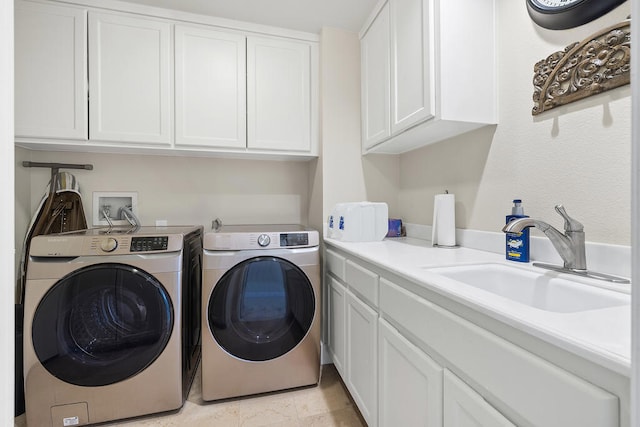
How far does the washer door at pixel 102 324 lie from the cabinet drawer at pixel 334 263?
962 mm

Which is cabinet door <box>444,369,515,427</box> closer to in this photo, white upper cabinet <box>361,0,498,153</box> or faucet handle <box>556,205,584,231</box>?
faucet handle <box>556,205,584,231</box>

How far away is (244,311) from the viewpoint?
172 cm

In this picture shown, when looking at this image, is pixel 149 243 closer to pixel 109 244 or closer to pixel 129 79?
pixel 109 244

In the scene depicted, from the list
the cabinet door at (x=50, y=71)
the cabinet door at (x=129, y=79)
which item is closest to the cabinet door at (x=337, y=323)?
the cabinet door at (x=129, y=79)

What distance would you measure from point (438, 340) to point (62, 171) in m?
2.56

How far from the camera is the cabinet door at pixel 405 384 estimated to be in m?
0.89

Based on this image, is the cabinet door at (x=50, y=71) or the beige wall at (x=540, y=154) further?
the cabinet door at (x=50, y=71)

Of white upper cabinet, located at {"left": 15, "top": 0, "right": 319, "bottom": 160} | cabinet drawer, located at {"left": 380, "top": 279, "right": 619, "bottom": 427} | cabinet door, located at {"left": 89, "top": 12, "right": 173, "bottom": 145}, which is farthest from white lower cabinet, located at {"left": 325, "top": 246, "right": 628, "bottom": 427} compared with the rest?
cabinet door, located at {"left": 89, "top": 12, "right": 173, "bottom": 145}

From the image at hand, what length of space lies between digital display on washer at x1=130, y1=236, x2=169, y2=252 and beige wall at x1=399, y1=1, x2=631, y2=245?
1.65 meters

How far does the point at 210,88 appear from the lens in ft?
6.44

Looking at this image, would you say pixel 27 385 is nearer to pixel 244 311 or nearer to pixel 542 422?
pixel 244 311

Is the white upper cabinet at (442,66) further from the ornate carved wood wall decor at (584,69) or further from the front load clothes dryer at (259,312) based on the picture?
the front load clothes dryer at (259,312)

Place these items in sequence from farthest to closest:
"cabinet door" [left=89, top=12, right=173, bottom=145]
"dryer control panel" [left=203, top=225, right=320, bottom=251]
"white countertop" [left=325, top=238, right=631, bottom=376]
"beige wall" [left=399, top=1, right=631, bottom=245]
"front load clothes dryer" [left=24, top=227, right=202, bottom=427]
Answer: "cabinet door" [left=89, top=12, right=173, bottom=145] → "dryer control panel" [left=203, top=225, right=320, bottom=251] → "front load clothes dryer" [left=24, top=227, right=202, bottom=427] → "beige wall" [left=399, top=1, right=631, bottom=245] → "white countertop" [left=325, top=238, right=631, bottom=376]

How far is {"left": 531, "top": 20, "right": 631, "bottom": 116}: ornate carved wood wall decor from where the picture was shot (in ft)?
3.00
